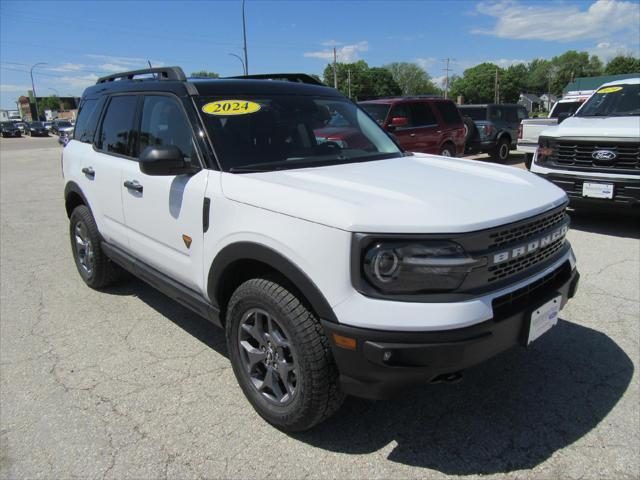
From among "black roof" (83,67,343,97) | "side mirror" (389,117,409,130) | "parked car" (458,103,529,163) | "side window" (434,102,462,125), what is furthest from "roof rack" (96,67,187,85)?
"parked car" (458,103,529,163)

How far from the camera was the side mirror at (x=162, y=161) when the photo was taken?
273 cm

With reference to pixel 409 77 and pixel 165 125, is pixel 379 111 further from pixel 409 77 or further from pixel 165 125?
pixel 409 77

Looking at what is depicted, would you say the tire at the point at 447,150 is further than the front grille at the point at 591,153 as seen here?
Yes

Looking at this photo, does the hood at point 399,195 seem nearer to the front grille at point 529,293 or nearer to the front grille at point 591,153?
the front grille at point 529,293

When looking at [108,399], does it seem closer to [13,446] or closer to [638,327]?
[13,446]

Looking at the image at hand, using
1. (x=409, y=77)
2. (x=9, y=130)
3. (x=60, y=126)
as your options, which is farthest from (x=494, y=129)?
(x=409, y=77)

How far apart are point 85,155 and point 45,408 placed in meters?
2.33

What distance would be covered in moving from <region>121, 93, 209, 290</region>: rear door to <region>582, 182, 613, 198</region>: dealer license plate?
526 centimetres

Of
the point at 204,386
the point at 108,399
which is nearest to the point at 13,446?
the point at 108,399

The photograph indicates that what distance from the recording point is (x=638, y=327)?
3.73 meters

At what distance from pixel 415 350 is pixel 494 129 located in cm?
1486

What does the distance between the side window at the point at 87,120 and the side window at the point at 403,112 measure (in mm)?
6840

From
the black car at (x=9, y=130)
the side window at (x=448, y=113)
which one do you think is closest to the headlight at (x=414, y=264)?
the side window at (x=448, y=113)

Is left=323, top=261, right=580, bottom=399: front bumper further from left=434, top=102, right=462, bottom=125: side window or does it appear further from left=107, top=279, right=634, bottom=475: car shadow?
left=434, top=102, right=462, bottom=125: side window
